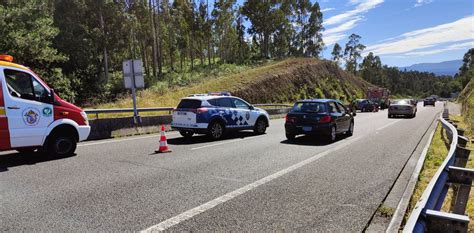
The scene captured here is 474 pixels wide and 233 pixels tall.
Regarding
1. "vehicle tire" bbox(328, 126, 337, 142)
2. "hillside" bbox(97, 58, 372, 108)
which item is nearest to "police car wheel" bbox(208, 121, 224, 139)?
"vehicle tire" bbox(328, 126, 337, 142)

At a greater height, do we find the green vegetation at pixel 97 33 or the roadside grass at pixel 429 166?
the green vegetation at pixel 97 33

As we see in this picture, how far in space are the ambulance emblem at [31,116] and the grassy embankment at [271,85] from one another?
1619cm

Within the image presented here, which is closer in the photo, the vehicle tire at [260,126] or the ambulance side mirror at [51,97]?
the ambulance side mirror at [51,97]

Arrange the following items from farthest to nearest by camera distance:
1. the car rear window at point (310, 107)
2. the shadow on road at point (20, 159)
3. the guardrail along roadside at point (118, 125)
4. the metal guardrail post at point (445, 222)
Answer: the guardrail along roadside at point (118, 125) → the car rear window at point (310, 107) → the shadow on road at point (20, 159) → the metal guardrail post at point (445, 222)

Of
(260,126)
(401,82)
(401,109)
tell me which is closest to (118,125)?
(260,126)

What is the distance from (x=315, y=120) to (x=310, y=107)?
0.69 meters

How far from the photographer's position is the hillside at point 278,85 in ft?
102

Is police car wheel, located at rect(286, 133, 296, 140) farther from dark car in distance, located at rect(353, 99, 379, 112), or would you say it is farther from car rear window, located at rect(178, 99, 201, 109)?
dark car in distance, located at rect(353, 99, 379, 112)

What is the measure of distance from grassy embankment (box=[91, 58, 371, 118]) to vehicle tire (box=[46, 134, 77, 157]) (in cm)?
1543

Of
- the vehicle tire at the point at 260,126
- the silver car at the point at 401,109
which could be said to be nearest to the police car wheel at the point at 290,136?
the vehicle tire at the point at 260,126

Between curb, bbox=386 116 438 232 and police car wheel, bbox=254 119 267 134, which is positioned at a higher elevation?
police car wheel, bbox=254 119 267 134

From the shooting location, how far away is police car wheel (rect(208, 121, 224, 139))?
13.1m

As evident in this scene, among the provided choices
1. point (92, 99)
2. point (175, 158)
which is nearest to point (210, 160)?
point (175, 158)

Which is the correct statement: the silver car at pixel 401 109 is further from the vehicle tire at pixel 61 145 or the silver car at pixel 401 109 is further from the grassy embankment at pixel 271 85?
the vehicle tire at pixel 61 145
